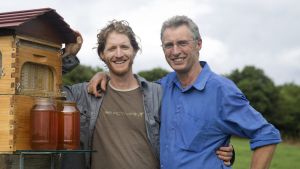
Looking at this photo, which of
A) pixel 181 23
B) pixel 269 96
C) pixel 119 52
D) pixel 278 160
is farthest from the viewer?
pixel 269 96

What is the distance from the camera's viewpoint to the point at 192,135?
5.90 m

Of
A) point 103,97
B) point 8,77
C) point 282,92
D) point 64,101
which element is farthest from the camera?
point 282,92

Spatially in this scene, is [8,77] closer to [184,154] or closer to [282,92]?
[184,154]

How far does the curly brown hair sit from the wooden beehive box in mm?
427

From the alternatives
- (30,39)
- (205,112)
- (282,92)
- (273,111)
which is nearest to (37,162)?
(30,39)

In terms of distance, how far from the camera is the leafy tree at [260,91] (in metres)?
61.9

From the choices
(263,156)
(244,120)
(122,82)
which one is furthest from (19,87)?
(263,156)

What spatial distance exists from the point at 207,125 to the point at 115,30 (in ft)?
5.09

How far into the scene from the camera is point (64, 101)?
19.3 ft

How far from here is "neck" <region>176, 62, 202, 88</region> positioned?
616cm

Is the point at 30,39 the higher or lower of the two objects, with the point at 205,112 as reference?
higher

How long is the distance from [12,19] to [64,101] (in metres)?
0.99

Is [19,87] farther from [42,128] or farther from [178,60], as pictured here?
[178,60]

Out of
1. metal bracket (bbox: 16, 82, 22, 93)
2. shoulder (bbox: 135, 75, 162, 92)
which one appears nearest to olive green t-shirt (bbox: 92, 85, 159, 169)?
shoulder (bbox: 135, 75, 162, 92)
